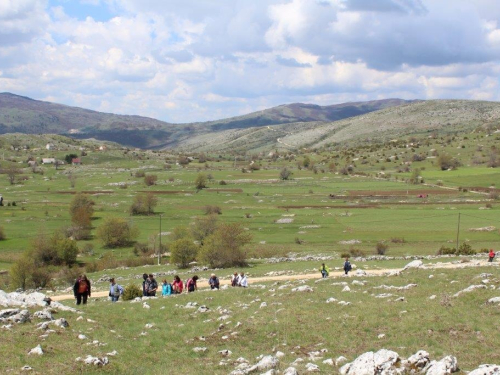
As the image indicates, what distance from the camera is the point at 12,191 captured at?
152 metres

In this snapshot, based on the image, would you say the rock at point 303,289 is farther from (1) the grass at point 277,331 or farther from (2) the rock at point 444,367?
(2) the rock at point 444,367

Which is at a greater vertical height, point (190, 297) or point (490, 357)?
point (490, 357)

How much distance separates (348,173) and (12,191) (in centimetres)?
11071

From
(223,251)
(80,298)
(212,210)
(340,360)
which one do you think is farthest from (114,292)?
(212,210)

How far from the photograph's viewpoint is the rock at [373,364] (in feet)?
46.2

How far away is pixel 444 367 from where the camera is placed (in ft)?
45.3

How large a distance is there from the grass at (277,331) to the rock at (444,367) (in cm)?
73

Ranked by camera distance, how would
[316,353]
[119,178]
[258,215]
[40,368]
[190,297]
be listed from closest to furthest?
[40,368] < [316,353] < [190,297] < [258,215] < [119,178]

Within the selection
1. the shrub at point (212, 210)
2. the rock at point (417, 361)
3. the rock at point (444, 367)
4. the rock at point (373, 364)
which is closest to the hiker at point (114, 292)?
the rock at point (373, 364)

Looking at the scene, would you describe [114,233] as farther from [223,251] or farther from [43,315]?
[43,315]

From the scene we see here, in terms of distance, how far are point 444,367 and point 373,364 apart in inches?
73.0

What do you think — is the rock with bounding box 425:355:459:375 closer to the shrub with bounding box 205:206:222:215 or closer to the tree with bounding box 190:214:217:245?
the tree with bounding box 190:214:217:245

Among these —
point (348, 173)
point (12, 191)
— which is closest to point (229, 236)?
point (12, 191)

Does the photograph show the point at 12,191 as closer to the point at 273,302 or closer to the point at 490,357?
the point at 273,302
